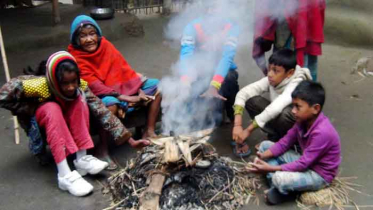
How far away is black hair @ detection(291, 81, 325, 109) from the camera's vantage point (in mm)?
2854

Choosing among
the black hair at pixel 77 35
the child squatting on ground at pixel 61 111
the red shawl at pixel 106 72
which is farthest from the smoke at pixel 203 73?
the black hair at pixel 77 35

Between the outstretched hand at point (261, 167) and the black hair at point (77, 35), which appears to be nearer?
the outstretched hand at point (261, 167)

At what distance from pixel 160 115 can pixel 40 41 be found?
3.84 meters

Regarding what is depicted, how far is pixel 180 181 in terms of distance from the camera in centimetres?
292

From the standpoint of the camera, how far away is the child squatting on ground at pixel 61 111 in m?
3.11

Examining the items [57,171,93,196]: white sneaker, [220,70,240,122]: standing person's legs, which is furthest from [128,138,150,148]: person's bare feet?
[220,70,240,122]: standing person's legs

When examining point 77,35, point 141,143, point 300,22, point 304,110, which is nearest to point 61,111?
point 141,143

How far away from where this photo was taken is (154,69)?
6.22 m

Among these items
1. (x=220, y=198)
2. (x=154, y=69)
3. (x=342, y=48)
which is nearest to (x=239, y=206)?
(x=220, y=198)

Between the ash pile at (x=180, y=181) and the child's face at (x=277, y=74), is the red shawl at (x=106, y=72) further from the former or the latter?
the child's face at (x=277, y=74)

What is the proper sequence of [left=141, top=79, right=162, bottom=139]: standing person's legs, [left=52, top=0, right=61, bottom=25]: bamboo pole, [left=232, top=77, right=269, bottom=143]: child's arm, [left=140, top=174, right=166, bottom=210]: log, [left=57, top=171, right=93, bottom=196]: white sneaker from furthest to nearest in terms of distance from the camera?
[left=52, top=0, right=61, bottom=25]: bamboo pole, [left=141, top=79, right=162, bottom=139]: standing person's legs, [left=232, top=77, right=269, bottom=143]: child's arm, [left=57, top=171, right=93, bottom=196]: white sneaker, [left=140, top=174, right=166, bottom=210]: log

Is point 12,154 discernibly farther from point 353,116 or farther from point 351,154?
point 353,116

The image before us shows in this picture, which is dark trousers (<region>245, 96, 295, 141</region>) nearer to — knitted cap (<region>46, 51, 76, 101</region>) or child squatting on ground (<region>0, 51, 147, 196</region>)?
child squatting on ground (<region>0, 51, 147, 196</region>)

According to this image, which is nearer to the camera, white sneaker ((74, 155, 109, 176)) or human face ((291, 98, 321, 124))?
human face ((291, 98, 321, 124))
